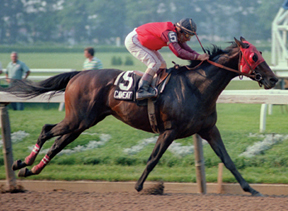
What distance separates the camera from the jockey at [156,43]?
164 inches

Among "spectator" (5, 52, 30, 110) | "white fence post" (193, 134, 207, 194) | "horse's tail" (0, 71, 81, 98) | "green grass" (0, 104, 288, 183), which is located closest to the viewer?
"white fence post" (193, 134, 207, 194)

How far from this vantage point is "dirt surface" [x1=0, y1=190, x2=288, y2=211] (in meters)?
3.60

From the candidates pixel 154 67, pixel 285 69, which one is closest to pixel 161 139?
pixel 154 67

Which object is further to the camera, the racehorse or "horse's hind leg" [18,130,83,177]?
"horse's hind leg" [18,130,83,177]

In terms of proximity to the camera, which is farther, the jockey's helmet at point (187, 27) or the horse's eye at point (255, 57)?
the jockey's helmet at point (187, 27)

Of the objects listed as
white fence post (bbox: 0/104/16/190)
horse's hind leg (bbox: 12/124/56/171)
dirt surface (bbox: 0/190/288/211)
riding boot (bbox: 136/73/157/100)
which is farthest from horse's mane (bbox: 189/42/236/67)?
white fence post (bbox: 0/104/16/190)

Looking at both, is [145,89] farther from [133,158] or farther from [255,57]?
[133,158]

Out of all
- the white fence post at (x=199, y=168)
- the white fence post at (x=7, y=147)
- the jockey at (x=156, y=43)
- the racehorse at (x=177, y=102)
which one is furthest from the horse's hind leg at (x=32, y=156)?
the white fence post at (x=199, y=168)

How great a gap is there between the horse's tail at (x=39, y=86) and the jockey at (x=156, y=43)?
987mm

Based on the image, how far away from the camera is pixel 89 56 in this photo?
7.29 metres

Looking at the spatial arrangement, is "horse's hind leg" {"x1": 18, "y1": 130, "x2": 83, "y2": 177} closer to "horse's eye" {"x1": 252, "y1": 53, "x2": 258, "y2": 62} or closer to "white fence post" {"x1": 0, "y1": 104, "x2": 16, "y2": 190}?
"white fence post" {"x1": 0, "y1": 104, "x2": 16, "y2": 190}

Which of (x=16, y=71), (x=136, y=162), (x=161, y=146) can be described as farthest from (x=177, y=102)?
(x=16, y=71)

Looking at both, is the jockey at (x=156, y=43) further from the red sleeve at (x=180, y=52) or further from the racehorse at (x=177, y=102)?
the racehorse at (x=177, y=102)

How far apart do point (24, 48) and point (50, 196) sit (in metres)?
37.5
